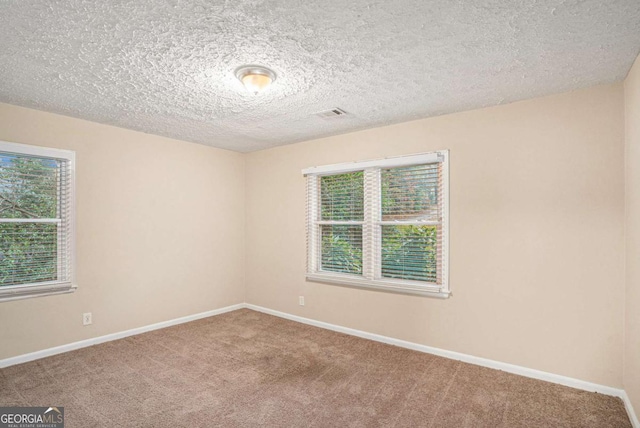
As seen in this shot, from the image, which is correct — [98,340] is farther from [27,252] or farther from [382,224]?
[382,224]

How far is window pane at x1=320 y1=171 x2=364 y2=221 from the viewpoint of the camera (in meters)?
3.98

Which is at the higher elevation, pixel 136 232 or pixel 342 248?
pixel 136 232

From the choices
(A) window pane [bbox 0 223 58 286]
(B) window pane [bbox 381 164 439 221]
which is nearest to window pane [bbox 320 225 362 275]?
(B) window pane [bbox 381 164 439 221]

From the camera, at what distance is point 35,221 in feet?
10.3

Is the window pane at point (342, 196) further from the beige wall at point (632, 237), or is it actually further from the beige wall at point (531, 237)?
the beige wall at point (632, 237)

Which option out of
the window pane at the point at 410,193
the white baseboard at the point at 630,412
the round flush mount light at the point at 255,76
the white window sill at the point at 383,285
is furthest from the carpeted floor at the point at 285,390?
the round flush mount light at the point at 255,76

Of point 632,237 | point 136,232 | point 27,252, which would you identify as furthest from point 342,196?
point 27,252

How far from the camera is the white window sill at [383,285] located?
3281mm

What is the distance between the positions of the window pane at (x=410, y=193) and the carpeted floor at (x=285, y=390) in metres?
1.43

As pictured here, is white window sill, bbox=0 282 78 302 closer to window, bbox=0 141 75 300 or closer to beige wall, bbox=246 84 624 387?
window, bbox=0 141 75 300

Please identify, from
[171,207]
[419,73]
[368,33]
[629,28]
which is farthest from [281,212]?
[629,28]

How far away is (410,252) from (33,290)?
3.74m

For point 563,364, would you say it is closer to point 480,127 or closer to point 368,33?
point 480,127

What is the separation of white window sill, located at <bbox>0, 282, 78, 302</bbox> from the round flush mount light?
9.17ft
